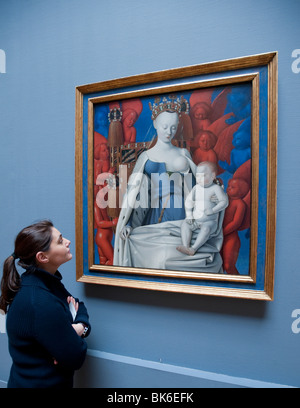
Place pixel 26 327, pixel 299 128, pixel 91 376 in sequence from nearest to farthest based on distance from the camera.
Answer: pixel 26 327
pixel 299 128
pixel 91 376

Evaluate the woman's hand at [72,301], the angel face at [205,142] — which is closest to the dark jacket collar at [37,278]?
the woman's hand at [72,301]

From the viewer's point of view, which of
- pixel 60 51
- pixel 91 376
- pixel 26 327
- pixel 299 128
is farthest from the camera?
pixel 60 51

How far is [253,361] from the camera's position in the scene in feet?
5.23

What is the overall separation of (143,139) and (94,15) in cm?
91

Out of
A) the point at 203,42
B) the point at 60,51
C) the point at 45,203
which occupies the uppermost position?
the point at 60,51

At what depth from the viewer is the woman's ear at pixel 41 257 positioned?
1423mm

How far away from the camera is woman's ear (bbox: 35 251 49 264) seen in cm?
142

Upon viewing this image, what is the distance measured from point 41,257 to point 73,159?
81 centimetres

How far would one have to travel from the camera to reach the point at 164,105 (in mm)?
1743

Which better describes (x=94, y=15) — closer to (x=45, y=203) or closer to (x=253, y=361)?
(x=45, y=203)

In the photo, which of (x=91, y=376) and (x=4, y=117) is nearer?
(x=91, y=376)

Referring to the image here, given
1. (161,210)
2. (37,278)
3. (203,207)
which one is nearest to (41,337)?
(37,278)
